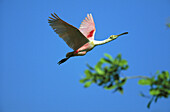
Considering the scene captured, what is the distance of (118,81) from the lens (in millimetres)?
2352

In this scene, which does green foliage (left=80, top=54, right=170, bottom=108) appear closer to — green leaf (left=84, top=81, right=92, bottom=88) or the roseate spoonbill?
green leaf (left=84, top=81, right=92, bottom=88)

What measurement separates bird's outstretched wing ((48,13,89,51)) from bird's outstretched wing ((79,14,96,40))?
1.13 meters

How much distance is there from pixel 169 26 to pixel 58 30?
16.3ft

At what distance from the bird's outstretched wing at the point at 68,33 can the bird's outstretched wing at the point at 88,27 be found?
1.13 m

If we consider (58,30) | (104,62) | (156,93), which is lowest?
(156,93)

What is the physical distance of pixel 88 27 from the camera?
9555 mm

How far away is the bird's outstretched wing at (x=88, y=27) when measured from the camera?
30.2ft

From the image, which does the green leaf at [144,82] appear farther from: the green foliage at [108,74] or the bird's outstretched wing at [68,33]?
the bird's outstretched wing at [68,33]

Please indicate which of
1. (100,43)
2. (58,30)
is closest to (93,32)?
(100,43)

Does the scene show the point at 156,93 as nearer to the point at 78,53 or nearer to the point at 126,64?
the point at 126,64

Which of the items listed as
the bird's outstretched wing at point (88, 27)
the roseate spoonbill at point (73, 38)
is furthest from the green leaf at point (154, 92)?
the bird's outstretched wing at point (88, 27)

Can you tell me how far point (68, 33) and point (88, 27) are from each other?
1921mm

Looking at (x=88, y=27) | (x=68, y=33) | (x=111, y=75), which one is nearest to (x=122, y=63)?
(x=111, y=75)

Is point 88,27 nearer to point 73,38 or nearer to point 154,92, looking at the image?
point 73,38
